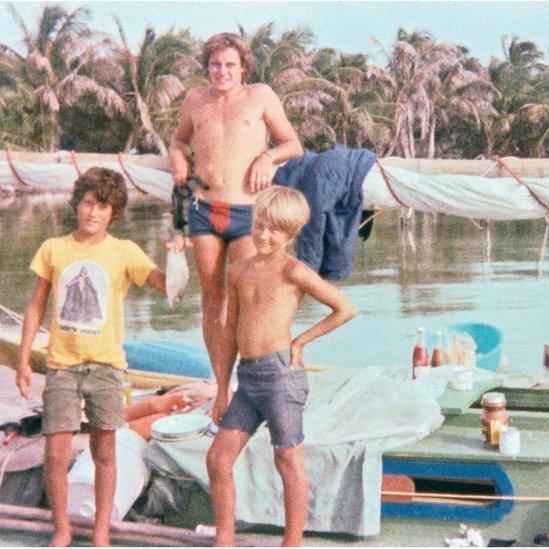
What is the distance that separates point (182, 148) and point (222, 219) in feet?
1.57

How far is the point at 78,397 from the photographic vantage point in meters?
3.45

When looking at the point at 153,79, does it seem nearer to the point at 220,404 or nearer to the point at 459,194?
the point at 459,194

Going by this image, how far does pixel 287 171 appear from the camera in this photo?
14.5 ft

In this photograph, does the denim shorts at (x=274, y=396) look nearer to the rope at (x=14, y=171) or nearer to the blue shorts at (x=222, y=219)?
the blue shorts at (x=222, y=219)

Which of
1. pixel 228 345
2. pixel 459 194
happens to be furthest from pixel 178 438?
pixel 459 194

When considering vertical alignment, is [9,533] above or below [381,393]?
below

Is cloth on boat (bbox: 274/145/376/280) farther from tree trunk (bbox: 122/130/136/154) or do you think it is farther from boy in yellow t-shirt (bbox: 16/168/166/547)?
tree trunk (bbox: 122/130/136/154)

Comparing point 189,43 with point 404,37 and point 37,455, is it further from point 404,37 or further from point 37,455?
point 37,455

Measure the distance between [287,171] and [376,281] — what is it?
567 inches

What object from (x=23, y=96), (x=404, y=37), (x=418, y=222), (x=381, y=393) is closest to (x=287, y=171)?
(x=381, y=393)

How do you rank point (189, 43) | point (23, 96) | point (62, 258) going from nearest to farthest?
1. point (62, 258)
2. point (23, 96)
3. point (189, 43)

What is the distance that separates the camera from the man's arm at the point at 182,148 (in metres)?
4.06

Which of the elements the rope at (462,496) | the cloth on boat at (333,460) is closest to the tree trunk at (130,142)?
the cloth on boat at (333,460)

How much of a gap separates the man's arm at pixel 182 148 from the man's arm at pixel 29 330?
0.85 meters
